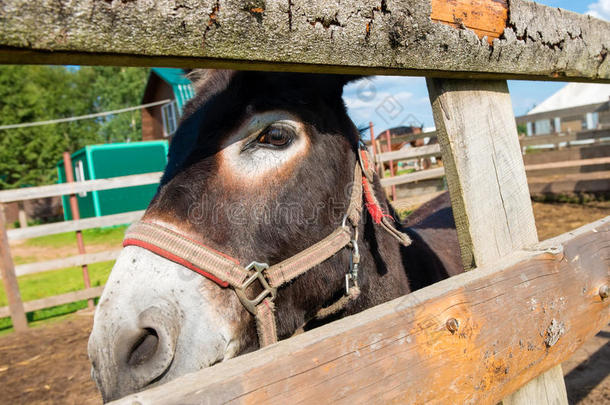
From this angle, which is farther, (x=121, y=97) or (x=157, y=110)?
(x=121, y=97)

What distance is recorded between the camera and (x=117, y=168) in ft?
60.3

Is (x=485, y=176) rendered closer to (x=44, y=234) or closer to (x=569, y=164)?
(x=44, y=234)

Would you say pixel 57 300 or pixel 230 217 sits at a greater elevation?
pixel 230 217

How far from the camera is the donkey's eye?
153cm

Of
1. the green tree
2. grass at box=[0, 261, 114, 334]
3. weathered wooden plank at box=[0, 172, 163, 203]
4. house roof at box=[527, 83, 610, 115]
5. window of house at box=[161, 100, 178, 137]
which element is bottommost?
grass at box=[0, 261, 114, 334]

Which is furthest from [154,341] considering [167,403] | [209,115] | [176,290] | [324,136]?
[324,136]

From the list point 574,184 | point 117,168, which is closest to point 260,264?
point 574,184

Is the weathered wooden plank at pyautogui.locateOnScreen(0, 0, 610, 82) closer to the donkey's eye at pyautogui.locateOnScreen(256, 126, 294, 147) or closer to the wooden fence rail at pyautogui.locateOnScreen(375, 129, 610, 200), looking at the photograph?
the donkey's eye at pyautogui.locateOnScreen(256, 126, 294, 147)

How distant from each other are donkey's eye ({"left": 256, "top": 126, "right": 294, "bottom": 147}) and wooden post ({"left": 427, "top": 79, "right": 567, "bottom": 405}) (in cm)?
59

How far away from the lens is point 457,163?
117cm

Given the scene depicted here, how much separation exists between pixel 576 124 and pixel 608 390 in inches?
1218

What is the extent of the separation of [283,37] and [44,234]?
6.36 meters

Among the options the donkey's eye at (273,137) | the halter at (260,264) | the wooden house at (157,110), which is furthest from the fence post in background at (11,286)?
the wooden house at (157,110)

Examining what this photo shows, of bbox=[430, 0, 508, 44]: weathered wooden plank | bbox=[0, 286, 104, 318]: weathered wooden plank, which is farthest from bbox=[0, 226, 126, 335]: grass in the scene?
bbox=[430, 0, 508, 44]: weathered wooden plank
